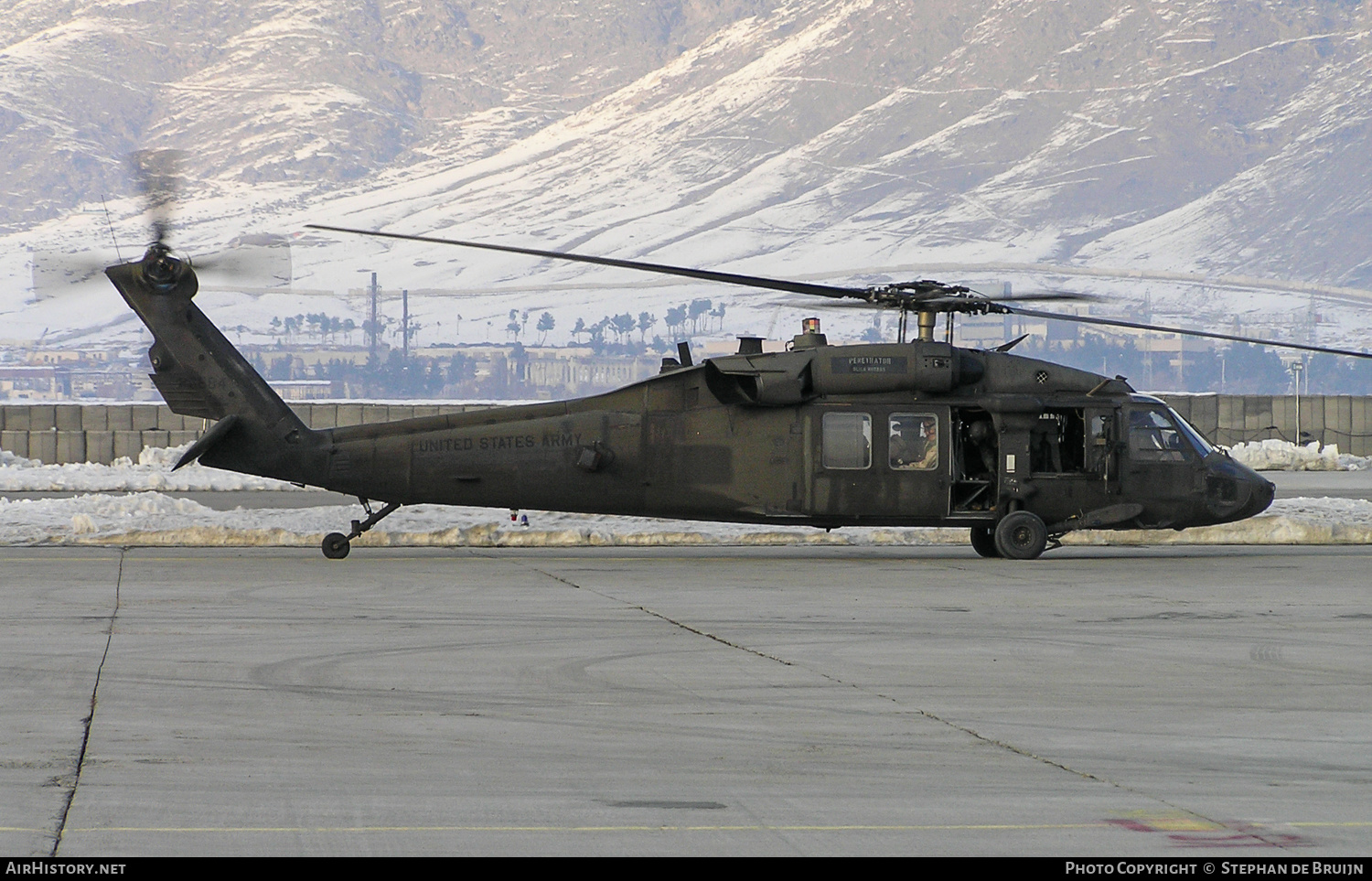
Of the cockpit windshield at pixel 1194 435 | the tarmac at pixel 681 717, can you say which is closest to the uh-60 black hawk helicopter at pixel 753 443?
the cockpit windshield at pixel 1194 435

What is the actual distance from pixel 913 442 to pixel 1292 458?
3190 cm

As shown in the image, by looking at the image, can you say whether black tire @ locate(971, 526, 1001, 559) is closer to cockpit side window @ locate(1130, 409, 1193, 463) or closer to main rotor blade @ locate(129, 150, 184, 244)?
cockpit side window @ locate(1130, 409, 1193, 463)

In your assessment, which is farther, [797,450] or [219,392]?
[797,450]

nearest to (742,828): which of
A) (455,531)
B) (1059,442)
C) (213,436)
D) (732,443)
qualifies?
(732,443)

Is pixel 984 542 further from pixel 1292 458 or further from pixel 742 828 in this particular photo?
pixel 1292 458

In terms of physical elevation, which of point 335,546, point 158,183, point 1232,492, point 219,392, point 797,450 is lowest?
point 335,546

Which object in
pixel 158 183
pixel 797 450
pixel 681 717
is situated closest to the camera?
pixel 681 717

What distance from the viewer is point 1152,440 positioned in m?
21.0

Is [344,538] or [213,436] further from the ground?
[213,436]

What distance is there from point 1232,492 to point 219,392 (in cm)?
1334

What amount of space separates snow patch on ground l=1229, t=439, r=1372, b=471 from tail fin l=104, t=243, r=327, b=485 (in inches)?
1377

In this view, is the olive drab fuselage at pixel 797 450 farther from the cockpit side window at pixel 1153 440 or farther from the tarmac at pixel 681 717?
the tarmac at pixel 681 717

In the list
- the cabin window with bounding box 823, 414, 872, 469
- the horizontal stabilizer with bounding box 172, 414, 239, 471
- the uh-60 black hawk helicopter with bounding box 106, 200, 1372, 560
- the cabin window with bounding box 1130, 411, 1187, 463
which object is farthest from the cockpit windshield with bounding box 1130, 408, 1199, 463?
the horizontal stabilizer with bounding box 172, 414, 239, 471

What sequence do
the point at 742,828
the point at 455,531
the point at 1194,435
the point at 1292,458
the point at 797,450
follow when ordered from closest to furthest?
the point at 742,828 < the point at 797,450 < the point at 1194,435 < the point at 455,531 < the point at 1292,458
